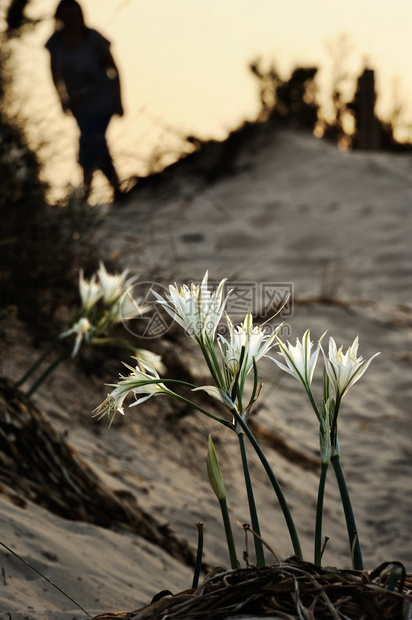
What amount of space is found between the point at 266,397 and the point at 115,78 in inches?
121

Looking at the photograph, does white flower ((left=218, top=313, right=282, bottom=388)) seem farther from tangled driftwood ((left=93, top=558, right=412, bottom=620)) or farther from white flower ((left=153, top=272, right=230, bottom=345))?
tangled driftwood ((left=93, top=558, right=412, bottom=620))

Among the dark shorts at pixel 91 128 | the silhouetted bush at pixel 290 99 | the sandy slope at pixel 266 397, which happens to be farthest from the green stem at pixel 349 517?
the silhouetted bush at pixel 290 99

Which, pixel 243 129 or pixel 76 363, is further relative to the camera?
pixel 243 129

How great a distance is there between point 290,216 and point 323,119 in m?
3.30

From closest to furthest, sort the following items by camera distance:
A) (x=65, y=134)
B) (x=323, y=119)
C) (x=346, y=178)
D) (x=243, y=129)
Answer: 1. (x=65, y=134)
2. (x=346, y=178)
3. (x=243, y=129)
4. (x=323, y=119)

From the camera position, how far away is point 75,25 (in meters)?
5.79

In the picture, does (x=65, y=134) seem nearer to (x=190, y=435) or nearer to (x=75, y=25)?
(x=190, y=435)

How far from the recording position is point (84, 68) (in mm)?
5891

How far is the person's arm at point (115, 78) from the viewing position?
5.88 meters

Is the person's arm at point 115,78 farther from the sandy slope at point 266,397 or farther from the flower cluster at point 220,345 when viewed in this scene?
the flower cluster at point 220,345

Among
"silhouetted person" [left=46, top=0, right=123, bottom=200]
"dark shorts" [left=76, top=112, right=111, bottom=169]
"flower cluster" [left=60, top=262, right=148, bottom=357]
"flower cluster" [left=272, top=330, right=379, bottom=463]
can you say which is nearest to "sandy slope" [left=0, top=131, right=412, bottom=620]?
"flower cluster" [left=60, top=262, right=148, bottom=357]

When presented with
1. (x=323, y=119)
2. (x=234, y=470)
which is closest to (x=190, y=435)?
(x=234, y=470)

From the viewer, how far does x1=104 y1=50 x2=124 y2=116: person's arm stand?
5883mm

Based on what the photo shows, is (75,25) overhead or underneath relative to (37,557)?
overhead
